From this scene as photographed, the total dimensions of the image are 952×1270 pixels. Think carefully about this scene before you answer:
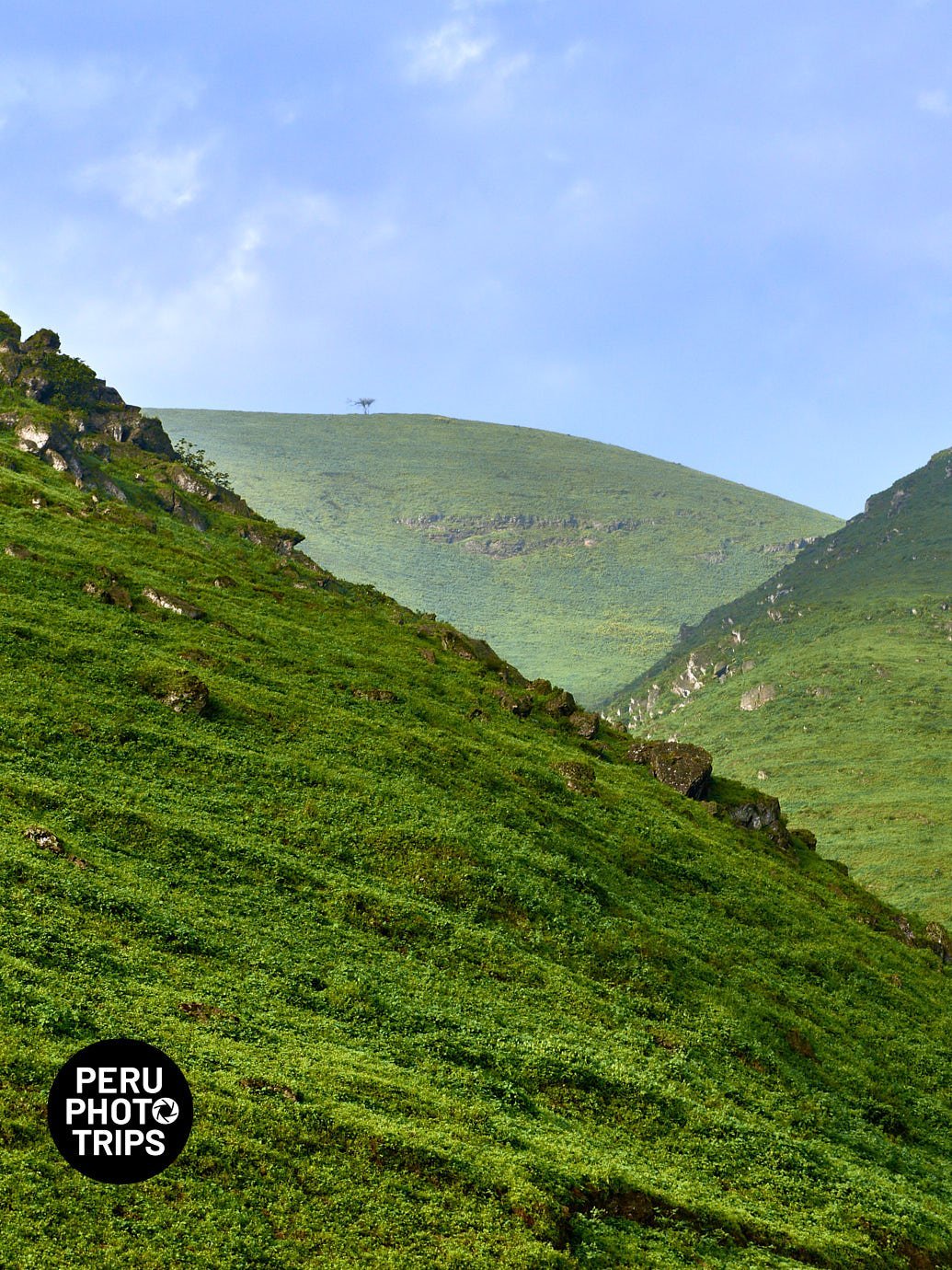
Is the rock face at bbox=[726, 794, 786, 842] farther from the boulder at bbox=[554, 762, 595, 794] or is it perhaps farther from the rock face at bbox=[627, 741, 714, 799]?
the boulder at bbox=[554, 762, 595, 794]

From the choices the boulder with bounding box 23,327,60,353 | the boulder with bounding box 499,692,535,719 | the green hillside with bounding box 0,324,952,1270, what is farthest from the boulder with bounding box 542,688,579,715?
the boulder with bounding box 23,327,60,353

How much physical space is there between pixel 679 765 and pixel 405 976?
49.4 metres

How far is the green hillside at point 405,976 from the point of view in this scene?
23.8 metres

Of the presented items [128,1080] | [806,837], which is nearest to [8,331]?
[806,837]

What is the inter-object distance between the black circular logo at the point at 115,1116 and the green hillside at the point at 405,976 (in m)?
0.45

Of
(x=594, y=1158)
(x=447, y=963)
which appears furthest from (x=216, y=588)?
(x=594, y=1158)

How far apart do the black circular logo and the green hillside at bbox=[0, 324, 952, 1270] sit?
45 cm

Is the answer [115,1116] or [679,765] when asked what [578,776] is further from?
[115,1116]

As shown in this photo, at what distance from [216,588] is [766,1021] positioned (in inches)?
2116

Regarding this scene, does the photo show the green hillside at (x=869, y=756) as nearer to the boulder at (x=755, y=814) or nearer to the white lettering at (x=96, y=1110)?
the boulder at (x=755, y=814)

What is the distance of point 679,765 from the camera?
270 ft

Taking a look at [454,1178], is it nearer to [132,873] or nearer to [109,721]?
[132,873]

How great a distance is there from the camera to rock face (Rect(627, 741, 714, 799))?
80938 mm

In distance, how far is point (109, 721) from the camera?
156ft
